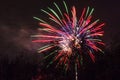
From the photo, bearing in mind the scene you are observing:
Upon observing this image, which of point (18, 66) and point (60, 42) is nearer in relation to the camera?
point (60, 42)

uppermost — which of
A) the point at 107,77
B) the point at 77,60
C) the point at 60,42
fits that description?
the point at 60,42

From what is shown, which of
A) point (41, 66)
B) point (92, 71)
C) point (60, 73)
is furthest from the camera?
point (41, 66)

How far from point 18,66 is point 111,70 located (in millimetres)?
43335

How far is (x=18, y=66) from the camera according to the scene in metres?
103

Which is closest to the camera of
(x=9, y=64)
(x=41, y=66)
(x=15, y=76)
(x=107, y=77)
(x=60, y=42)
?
(x=60, y=42)

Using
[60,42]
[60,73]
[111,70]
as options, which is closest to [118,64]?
[111,70]

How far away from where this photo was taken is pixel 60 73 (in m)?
75.8

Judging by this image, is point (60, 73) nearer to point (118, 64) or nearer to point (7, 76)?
point (118, 64)

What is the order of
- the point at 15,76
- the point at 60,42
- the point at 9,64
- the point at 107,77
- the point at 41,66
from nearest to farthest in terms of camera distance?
the point at 60,42 < the point at 107,77 < the point at 41,66 < the point at 15,76 < the point at 9,64

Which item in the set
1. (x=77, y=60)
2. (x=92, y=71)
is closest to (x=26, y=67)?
(x=92, y=71)

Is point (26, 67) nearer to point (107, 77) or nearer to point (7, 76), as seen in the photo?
point (7, 76)

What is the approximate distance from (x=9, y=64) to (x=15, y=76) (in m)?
10.1

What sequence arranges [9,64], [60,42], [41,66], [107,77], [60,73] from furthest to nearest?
1. [9,64]
2. [41,66]
3. [60,73]
4. [107,77]
5. [60,42]

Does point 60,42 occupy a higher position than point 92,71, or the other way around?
point 60,42
